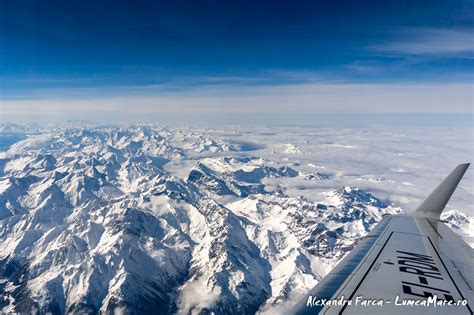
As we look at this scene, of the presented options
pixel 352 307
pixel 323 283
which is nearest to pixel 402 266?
pixel 323 283

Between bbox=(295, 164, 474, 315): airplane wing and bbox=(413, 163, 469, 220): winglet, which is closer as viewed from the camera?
bbox=(295, 164, 474, 315): airplane wing

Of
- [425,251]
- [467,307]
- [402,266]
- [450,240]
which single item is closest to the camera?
[467,307]

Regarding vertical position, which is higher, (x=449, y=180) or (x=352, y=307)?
(x=449, y=180)

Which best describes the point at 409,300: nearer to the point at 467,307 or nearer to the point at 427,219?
the point at 467,307

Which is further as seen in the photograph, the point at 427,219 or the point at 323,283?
the point at 427,219

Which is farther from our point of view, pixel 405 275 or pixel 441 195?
pixel 441 195
